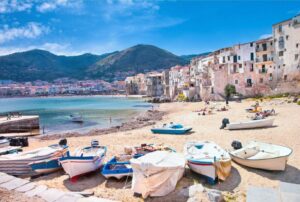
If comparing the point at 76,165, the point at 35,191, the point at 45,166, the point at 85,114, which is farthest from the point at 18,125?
the point at 35,191

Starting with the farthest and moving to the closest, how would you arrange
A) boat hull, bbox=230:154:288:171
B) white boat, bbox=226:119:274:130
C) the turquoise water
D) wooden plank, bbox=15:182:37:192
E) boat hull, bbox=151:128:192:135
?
the turquoise water
boat hull, bbox=151:128:192:135
white boat, bbox=226:119:274:130
boat hull, bbox=230:154:288:171
wooden plank, bbox=15:182:37:192

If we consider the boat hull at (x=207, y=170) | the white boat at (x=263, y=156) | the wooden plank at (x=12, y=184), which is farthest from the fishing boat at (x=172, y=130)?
the wooden plank at (x=12, y=184)

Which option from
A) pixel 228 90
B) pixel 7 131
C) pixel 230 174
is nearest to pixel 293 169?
pixel 230 174

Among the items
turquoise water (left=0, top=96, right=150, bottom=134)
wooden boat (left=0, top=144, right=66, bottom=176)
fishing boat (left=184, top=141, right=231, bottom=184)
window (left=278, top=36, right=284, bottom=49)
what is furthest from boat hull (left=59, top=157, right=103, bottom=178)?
window (left=278, top=36, right=284, bottom=49)

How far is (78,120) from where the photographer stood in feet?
116

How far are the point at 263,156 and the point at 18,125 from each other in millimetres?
30406

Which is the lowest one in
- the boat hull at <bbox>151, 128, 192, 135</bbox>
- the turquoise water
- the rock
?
the turquoise water

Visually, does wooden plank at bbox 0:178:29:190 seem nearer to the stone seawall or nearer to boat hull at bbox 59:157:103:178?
boat hull at bbox 59:157:103:178

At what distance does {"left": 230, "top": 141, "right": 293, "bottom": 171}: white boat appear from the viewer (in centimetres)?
899

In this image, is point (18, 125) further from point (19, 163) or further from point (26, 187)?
point (26, 187)

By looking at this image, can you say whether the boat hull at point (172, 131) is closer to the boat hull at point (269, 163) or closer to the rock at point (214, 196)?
the boat hull at point (269, 163)

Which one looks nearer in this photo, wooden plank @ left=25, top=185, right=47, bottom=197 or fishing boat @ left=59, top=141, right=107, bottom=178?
wooden plank @ left=25, top=185, right=47, bottom=197

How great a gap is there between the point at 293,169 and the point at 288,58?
134ft

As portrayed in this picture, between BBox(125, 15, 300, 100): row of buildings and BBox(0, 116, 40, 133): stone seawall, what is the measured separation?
38.8 meters
